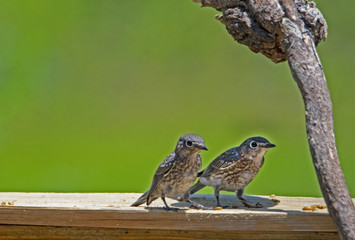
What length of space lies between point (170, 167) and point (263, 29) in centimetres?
78

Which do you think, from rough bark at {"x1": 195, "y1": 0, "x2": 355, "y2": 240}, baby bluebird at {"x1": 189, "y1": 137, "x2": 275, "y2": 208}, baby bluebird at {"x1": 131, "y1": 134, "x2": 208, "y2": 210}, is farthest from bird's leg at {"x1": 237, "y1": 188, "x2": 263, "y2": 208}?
rough bark at {"x1": 195, "y1": 0, "x2": 355, "y2": 240}

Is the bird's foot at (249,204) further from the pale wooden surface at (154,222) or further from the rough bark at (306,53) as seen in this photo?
the rough bark at (306,53)

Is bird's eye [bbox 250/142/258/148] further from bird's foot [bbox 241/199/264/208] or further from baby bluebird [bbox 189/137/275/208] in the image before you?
bird's foot [bbox 241/199/264/208]

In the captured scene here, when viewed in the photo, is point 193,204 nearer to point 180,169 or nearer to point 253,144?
point 180,169

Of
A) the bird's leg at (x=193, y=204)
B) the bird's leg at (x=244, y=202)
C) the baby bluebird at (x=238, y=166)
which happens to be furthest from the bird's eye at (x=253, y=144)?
the bird's leg at (x=193, y=204)

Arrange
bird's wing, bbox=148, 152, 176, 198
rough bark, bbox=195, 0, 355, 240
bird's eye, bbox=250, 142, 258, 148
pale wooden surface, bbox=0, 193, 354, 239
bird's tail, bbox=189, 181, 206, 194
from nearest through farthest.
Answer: rough bark, bbox=195, 0, 355, 240 → pale wooden surface, bbox=0, 193, 354, 239 → bird's wing, bbox=148, 152, 176, 198 → bird's eye, bbox=250, 142, 258, 148 → bird's tail, bbox=189, 181, 206, 194

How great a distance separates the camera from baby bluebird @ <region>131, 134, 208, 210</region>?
342cm

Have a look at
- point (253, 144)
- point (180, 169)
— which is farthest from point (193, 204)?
point (253, 144)

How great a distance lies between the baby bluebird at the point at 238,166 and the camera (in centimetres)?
362

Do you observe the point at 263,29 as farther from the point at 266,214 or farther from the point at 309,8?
the point at 266,214

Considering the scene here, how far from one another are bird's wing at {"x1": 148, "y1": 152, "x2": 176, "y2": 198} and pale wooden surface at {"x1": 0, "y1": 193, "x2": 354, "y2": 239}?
4.7 inches

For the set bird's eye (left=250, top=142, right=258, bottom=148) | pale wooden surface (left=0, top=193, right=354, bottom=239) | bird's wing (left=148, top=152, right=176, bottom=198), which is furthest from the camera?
bird's eye (left=250, top=142, right=258, bottom=148)

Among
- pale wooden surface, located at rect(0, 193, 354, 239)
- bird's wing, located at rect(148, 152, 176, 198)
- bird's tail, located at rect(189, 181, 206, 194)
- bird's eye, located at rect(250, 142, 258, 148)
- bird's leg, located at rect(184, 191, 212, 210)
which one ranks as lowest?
pale wooden surface, located at rect(0, 193, 354, 239)

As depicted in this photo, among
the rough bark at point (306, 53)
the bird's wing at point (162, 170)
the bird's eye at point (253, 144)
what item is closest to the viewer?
the rough bark at point (306, 53)
